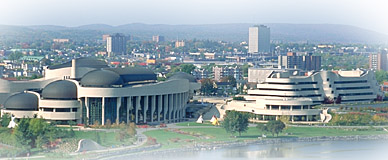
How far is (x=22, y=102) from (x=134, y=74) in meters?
8.99

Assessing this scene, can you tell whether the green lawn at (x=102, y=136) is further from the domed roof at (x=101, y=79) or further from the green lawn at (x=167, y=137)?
the domed roof at (x=101, y=79)

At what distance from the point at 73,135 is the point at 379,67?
84.4 meters

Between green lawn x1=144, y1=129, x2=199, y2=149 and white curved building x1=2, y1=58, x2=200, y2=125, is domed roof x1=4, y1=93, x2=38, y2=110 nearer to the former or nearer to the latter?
white curved building x1=2, y1=58, x2=200, y2=125

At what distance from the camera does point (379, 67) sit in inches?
5108

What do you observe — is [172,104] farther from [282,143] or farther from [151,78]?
[282,143]

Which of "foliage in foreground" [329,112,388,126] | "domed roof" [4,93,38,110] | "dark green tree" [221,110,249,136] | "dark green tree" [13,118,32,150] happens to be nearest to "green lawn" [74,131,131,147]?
"dark green tree" [13,118,32,150]

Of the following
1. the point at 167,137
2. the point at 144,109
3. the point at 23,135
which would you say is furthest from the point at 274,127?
the point at 23,135

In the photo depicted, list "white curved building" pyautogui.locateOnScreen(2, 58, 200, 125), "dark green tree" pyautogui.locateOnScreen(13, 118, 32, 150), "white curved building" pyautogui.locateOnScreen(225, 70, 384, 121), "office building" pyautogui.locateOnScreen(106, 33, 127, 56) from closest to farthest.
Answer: "dark green tree" pyautogui.locateOnScreen(13, 118, 32, 150)
"white curved building" pyautogui.locateOnScreen(2, 58, 200, 125)
"white curved building" pyautogui.locateOnScreen(225, 70, 384, 121)
"office building" pyautogui.locateOnScreen(106, 33, 127, 56)

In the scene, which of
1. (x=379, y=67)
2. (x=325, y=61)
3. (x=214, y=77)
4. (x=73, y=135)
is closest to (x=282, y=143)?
(x=73, y=135)

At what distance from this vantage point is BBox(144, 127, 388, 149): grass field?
5341 cm

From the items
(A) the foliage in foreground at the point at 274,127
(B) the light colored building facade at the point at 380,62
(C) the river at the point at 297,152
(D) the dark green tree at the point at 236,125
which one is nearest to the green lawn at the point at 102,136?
(C) the river at the point at 297,152

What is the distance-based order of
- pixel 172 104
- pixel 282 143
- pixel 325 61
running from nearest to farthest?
pixel 282 143, pixel 172 104, pixel 325 61

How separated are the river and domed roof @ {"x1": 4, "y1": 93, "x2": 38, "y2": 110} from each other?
532 inches

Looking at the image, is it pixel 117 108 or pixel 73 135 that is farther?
pixel 117 108
